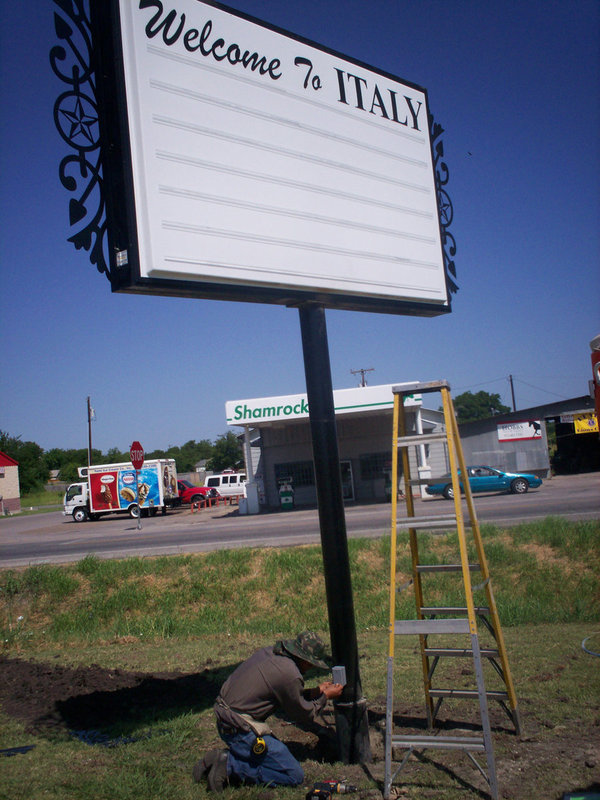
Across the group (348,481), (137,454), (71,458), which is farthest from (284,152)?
(71,458)

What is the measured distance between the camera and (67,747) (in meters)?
5.77

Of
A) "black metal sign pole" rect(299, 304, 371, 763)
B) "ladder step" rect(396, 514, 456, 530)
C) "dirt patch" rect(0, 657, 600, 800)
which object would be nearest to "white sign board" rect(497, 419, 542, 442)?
"dirt patch" rect(0, 657, 600, 800)

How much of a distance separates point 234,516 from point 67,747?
26399mm

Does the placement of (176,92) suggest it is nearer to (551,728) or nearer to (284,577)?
(551,728)

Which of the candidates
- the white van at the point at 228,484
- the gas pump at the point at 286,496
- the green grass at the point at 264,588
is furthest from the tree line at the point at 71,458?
the green grass at the point at 264,588

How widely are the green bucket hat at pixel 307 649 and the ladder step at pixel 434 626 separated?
729 millimetres

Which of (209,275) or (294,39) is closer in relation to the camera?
(209,275)

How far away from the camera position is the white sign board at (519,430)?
3791cm

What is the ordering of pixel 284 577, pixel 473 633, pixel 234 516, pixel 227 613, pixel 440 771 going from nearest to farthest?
pixel 473 633 < pixel 440 771 < pixel 227 613 < pixel 284 577 < pixel 234 516

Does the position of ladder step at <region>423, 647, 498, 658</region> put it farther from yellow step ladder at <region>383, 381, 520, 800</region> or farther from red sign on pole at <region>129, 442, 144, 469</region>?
red sign on pole at <region>129, 442, 144, 469</region>

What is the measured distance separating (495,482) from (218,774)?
27.3m

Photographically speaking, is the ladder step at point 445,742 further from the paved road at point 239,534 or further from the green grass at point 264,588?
the paved road at point 239,534

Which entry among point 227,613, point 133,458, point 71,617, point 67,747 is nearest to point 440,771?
point 67,747

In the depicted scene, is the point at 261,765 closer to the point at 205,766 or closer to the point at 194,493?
the point at 205,766
